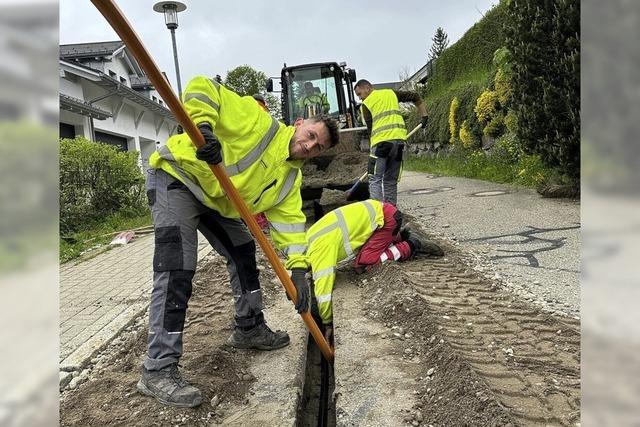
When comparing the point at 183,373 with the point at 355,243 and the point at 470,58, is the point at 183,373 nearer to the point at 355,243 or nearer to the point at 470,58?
the point at 355,243

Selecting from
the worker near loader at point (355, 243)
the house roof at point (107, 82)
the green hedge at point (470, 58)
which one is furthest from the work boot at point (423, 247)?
the green hedge at point (470, 58)

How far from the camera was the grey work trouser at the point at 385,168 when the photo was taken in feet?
22.2

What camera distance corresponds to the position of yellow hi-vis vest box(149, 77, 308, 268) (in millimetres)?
2721

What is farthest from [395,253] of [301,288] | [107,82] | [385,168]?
[107,82]

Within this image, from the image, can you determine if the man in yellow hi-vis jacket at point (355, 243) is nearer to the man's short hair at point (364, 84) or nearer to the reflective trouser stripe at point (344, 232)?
the reflective trouser stripe at point (344, 232)

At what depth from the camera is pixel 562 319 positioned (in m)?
3.26

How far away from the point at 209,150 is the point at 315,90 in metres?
7.83

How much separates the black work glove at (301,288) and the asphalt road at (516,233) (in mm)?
1731

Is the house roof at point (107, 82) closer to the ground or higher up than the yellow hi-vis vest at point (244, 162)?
higher up

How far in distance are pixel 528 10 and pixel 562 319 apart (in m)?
5.77

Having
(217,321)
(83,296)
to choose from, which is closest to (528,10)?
(217,321)

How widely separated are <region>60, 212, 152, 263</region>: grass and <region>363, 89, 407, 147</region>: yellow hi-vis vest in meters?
4.86
